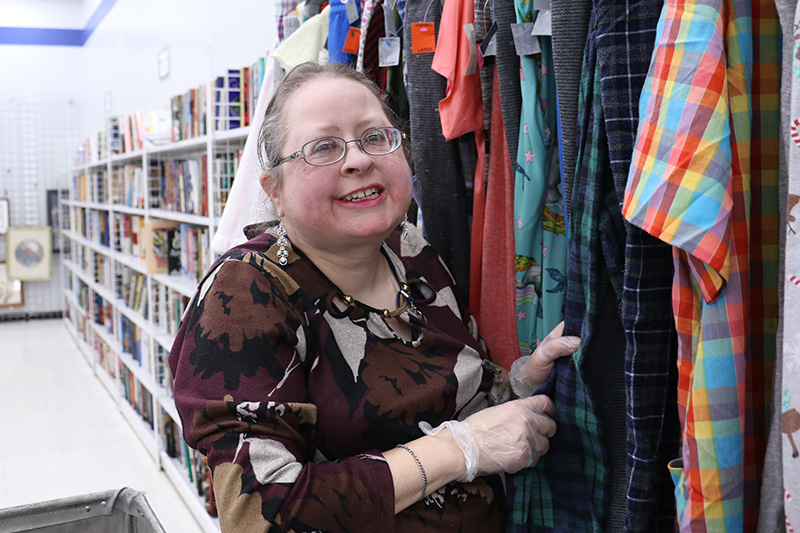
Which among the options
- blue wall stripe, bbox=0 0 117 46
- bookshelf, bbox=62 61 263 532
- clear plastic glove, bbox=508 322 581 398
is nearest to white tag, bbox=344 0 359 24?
bookshelf, bbox=62 61 263 532

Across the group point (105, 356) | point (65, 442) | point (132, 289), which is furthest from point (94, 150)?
point (65, 442)

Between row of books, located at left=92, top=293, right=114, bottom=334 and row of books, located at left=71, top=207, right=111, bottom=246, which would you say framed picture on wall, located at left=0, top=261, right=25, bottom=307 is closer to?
row of books, located at left=71, top=207, right=111, bottom=246

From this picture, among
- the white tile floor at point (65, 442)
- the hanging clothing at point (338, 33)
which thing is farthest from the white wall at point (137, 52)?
the white tile floor at point (65, 442)

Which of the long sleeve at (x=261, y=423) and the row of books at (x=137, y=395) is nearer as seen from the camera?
the long sleeve at (x=261, y=423)

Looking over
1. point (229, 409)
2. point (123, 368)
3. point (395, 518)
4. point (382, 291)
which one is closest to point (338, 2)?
point (382, 291)

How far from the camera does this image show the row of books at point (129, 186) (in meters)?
4.68

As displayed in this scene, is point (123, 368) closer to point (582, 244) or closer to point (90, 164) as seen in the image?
point (90, 164)

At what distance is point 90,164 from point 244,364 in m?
5.69

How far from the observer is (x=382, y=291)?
1482 mm

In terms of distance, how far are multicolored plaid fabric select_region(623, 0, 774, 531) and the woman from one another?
0.36m

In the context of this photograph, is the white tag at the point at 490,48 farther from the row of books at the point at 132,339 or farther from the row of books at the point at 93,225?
the row of books at the point at 93,225

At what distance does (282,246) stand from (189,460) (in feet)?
8.19

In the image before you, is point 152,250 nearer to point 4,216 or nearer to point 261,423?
point 261,423

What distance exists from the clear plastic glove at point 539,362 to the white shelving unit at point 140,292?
163 cm
